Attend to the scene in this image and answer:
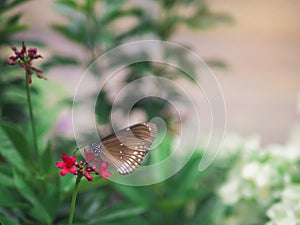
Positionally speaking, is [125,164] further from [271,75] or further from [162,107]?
[271,75]

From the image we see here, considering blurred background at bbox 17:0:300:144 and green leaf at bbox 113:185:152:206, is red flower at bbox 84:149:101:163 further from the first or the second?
blurred background at bbox 17:0:300:144

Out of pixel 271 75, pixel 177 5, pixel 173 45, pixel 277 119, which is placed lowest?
pixel 173 45

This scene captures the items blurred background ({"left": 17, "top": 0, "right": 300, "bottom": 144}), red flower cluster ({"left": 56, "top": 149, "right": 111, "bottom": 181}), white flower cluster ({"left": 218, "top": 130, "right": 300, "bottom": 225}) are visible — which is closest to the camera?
red flower cluster ({"left": 56, "top": 149, "right": 111, "bottom": 181})

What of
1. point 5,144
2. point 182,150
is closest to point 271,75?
point 182,150

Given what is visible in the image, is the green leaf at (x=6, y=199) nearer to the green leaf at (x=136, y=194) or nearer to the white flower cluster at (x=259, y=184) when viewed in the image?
the green leaf at (x=136, y=194)

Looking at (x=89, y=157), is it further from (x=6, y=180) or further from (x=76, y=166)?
(x=6, y=180)

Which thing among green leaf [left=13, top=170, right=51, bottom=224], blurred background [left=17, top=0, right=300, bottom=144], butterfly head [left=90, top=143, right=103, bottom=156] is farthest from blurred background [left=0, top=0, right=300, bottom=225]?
blurred background [left=17, top=0, right=300, bottom=144]
